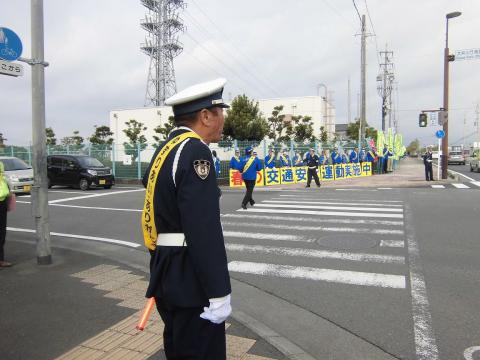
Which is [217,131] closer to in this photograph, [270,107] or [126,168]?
[126,168]

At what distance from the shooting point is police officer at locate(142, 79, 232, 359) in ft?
6.40

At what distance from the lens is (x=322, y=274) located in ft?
19.6

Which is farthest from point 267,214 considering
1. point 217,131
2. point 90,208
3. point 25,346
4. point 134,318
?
point 217,131

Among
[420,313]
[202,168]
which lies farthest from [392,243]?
[202,168]

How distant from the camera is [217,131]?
233cm

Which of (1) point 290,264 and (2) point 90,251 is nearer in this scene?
(1) point 290,264

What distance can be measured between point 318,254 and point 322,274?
1076 millimetres

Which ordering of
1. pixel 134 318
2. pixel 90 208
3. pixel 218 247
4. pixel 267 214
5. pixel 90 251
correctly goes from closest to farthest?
pixel 218 247 → pixel 134 318 → pixel 90 251 → pixel 267 214 → pixel 90 208

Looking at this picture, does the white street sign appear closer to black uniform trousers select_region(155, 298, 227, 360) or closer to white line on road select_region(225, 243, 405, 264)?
white line on road select_region(225, 243, 405, 264)

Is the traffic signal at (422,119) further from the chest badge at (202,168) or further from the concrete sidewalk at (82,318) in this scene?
the chest badge at (202,168)

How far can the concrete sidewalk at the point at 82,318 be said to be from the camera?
3.58m

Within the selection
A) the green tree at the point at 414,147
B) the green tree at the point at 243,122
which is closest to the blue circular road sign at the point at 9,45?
the green tree at the point at 243,122

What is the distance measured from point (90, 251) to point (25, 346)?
3.73 m

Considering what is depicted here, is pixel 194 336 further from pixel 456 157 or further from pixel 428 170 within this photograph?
pixel 456 157
